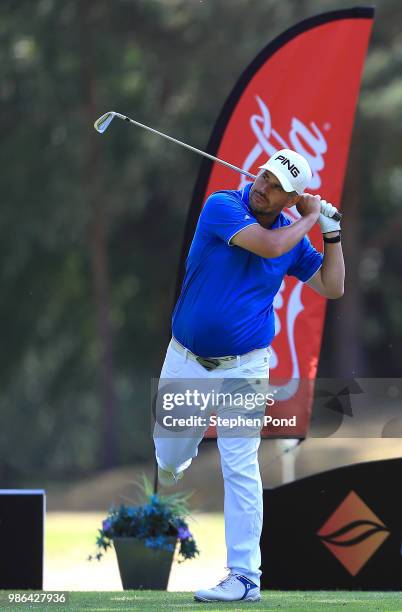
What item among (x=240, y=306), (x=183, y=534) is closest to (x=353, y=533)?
(x=183, y=534)

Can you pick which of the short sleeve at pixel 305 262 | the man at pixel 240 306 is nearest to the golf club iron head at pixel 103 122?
the man at pixel 240 306

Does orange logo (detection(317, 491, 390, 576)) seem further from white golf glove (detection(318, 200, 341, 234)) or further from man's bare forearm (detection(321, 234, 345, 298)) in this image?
white golf glove (detection(318, 200, 341, 234))

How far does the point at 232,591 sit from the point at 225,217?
61.4 inches

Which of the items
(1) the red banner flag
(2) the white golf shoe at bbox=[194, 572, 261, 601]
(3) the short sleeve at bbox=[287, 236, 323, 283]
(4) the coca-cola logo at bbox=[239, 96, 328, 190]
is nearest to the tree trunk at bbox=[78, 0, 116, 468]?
(1) the red banner flag

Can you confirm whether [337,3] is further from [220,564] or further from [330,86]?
[330,86]

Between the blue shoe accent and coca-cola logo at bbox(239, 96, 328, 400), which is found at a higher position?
coca-cola logo at bbox(239, 96, 328, 400)

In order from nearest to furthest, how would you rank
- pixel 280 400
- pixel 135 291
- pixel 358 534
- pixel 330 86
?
pixel 358 534
pixel 280 400
pixel 330 86
pixel 135 291

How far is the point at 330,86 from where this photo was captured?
28.2ft

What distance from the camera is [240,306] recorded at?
225 inches

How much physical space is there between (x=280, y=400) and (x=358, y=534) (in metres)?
1.38

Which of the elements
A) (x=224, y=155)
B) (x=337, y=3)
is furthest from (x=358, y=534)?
(x=337, y=3)

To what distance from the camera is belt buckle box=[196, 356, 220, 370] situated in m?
5.80

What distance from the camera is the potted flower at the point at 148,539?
693 cm

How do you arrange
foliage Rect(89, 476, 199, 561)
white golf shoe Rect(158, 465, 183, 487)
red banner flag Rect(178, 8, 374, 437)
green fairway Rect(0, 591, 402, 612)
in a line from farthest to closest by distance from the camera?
red banner flag Rect(178, 8, 374, 437)
foliage Rect(89, 476, 199, 561)
white golf shoe Rect(158, 465, 183, 487)
green fairway Rect(0, 591, 402, 612)
